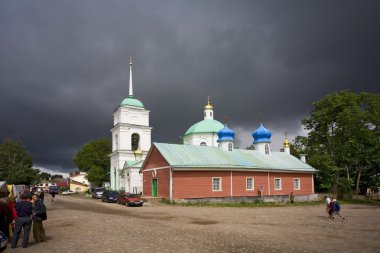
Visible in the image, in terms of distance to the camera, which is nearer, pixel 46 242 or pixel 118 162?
pixel 46 242

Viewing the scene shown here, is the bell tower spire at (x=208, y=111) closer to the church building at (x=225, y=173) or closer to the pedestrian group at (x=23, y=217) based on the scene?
the church building at (x=225, y=173)

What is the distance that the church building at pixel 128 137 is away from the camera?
54.7 m

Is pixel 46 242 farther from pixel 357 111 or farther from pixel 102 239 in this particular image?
pixel 357 111

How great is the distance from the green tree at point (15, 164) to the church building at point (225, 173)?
1687 inches

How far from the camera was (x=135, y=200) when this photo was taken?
3138cm

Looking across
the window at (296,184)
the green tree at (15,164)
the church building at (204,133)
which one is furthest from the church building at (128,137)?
the green tree at (15,164)

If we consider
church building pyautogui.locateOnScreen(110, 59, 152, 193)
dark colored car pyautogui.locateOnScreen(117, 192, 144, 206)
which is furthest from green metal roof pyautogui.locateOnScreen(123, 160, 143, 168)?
dark colored car pyautogui.locateOnScreen(117, 192, 144, 206)

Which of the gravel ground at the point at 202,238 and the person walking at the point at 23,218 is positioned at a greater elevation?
the person walking at the point at 23,218

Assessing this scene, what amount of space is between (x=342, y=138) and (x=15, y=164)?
62686 mm

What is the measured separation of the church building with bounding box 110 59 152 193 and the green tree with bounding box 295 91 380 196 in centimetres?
2432

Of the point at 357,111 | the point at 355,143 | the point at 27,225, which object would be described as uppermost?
the point at 357,111

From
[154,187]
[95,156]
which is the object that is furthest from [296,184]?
[95,156]

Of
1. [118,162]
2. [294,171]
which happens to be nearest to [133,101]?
[118,162]

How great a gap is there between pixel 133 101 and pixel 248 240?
1879 inches
